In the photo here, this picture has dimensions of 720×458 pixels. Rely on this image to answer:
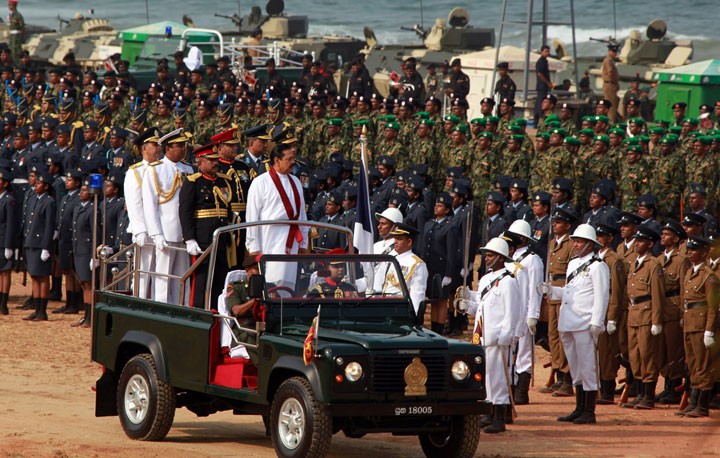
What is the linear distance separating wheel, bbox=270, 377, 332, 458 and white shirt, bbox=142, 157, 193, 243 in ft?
12.0

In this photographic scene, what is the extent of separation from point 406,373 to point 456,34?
2890 cm

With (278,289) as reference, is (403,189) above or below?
above

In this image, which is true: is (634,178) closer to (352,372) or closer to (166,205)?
(166,205)

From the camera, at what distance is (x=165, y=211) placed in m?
14.0

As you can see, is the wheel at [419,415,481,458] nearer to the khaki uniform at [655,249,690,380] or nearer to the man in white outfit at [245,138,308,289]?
the man in white outfit at [245,138,308,289]

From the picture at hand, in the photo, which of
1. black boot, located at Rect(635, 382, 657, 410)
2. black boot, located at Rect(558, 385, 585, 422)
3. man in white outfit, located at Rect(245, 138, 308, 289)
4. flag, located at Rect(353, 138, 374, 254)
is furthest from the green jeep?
black boot, located at Rect(635, 382, 657, 410)

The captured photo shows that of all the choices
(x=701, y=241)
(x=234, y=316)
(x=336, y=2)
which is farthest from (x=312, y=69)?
(x=336, y=2)

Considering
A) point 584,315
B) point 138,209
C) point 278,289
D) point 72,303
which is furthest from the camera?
point 72,303

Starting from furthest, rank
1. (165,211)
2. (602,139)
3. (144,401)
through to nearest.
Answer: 1. (602,139)
2. (165,211)
3. (144,401)

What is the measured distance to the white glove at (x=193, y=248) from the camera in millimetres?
13039

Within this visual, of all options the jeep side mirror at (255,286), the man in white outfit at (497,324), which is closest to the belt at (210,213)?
the man in white outfit at (497,324)

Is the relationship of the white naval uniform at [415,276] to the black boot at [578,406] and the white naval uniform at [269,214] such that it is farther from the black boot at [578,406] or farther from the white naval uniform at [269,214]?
the black boot at [578,406]

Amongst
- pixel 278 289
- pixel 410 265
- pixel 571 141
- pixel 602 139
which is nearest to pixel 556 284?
pixel 410 265

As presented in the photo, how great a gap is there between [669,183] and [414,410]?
1078cm
